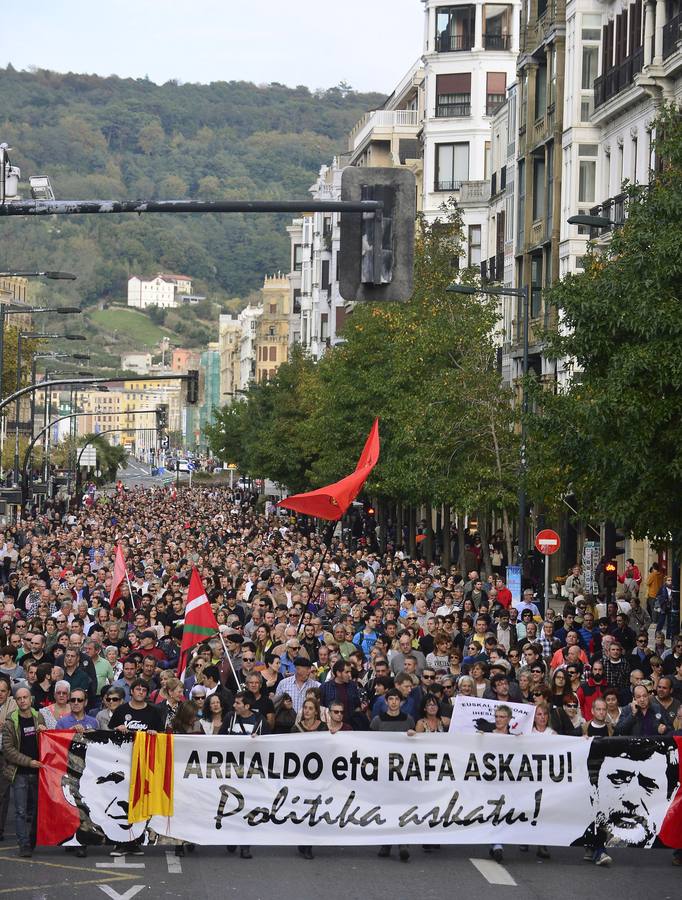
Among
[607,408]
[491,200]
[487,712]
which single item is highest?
[491,200]

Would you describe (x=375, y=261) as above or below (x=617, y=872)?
above

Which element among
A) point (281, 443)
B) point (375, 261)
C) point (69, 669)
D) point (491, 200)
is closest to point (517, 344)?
point (491, 200)

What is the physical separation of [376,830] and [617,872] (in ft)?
6.20

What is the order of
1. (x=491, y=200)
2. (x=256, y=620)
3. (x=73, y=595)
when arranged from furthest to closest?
(x=491, y=200), (x=73, y=595), (x=256, y=620)

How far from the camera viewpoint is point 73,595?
27.5 metres

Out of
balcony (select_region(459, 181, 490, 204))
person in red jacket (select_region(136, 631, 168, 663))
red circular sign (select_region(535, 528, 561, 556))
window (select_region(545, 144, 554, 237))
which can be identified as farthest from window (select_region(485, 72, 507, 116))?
person in red jacket (select_region(136, 631, 168, 663))

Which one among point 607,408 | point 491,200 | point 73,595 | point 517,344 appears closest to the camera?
point 607,408

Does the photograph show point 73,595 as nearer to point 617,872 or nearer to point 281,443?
point 617,872

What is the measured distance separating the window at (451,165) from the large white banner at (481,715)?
58.7 metres

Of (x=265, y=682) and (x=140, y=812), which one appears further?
(x=265, y=682)

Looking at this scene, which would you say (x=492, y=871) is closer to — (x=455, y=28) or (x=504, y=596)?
(x=504, y=596)

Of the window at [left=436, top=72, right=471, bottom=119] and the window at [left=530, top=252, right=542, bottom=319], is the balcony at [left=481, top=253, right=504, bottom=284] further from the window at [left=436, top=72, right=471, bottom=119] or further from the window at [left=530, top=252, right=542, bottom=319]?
the window at [left=436, top=72, right=471, bottom=119]

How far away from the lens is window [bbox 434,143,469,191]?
72.9 m

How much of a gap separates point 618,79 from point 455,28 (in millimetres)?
32221
